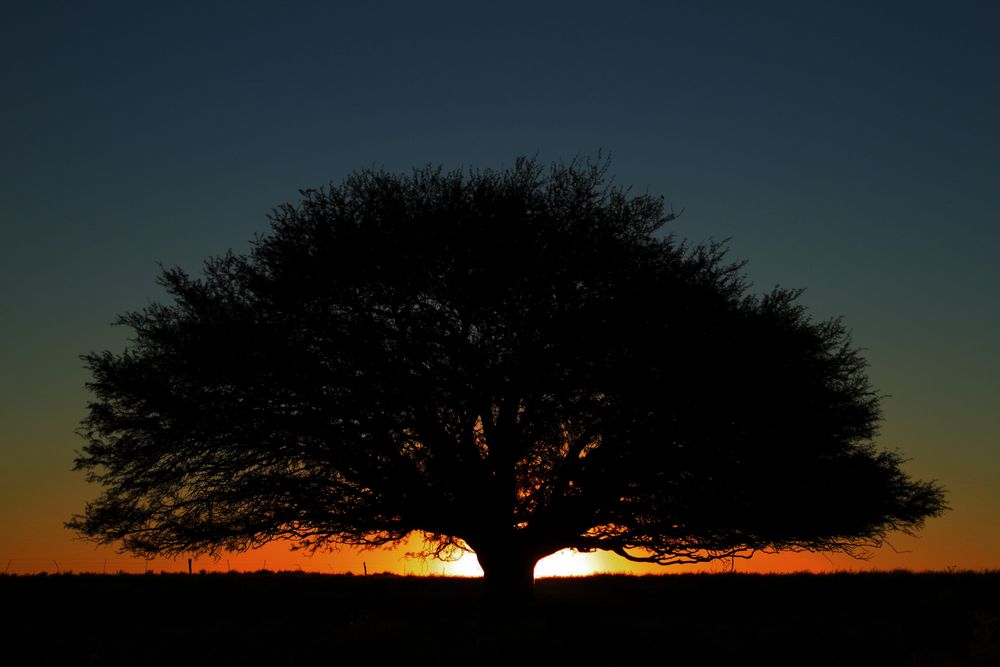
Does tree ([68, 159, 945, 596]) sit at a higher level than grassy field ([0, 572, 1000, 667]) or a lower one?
higher

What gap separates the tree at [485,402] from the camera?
67.4ft

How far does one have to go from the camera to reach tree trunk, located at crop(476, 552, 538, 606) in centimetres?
2175

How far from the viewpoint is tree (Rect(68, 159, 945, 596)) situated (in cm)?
2053

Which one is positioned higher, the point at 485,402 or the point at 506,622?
the point at 485,402

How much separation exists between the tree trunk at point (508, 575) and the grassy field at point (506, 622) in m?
0.59

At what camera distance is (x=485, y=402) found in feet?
68.3

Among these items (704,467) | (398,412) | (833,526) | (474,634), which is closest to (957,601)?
(833,526)

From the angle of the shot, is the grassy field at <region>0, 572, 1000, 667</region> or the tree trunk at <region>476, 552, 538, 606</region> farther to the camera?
the tree trunk at <region>476, 552, 538, 606</region>

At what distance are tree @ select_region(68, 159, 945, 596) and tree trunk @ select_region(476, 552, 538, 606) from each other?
49 millimetres

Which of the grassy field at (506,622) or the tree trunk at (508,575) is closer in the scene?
the grassy field at (506,622)

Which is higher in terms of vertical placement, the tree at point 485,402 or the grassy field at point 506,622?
the tree at point 485,402

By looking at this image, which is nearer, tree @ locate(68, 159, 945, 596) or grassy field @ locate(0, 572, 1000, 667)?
grassy field @ locate(0, 572, 1000, 667)

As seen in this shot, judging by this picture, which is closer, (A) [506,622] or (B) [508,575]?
(A) [506,622]

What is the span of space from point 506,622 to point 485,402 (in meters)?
4.64
